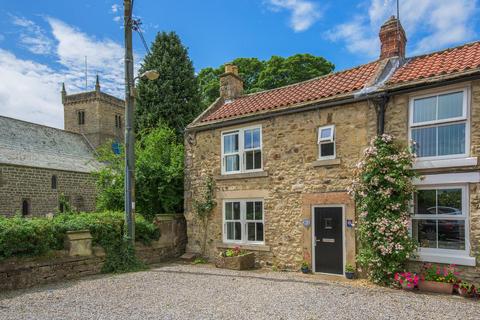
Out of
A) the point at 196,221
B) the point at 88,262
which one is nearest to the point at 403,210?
the point at 196,221

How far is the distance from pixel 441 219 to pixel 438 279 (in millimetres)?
1354

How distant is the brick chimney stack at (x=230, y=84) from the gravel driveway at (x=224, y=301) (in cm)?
794

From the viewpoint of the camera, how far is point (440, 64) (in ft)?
29.3

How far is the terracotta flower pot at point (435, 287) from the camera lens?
7.47m

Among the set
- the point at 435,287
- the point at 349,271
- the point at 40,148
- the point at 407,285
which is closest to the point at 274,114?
the point at 349,271

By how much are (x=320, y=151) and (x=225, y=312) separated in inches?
209

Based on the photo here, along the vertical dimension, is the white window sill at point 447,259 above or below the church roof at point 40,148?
below

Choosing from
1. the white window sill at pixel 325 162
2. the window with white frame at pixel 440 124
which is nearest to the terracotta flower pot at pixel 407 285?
the window with white frame at pixel 440 124

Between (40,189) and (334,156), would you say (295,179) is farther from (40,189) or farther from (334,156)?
(40,189)

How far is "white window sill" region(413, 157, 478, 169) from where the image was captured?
750 centimetres

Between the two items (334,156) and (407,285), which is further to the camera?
(334,156)

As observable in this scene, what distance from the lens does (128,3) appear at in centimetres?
1118

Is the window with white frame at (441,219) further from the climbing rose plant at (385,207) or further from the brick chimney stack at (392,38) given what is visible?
the brick chimney stack at (392,38)

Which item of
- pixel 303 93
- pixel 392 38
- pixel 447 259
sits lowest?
pixel 447 259
